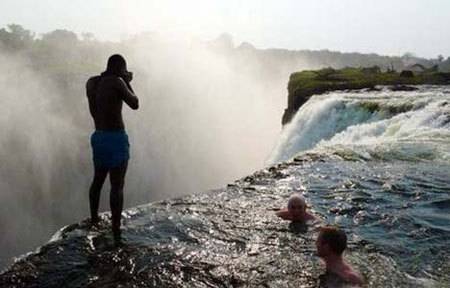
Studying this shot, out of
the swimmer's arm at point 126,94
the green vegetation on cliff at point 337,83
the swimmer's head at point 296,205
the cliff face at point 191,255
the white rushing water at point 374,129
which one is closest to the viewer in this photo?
the cliff face at point 191,255

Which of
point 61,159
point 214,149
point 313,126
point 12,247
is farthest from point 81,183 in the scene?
point 313,126

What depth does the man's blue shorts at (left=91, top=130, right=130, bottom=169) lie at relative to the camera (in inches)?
233

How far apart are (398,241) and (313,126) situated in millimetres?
14548

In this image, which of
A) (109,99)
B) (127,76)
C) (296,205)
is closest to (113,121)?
(109,99)

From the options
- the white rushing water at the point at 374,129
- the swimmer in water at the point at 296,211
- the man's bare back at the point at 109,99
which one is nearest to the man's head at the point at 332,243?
the swimmer in water at the point at 296,211

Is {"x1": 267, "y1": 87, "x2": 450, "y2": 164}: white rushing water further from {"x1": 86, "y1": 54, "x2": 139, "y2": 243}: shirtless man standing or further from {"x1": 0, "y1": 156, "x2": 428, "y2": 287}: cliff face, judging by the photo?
{"x1": 86, "y1": 54, "x2": 139, "y2": 243}: shirtless man standing

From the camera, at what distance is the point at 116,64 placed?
584 cm

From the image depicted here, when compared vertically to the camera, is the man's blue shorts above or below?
below

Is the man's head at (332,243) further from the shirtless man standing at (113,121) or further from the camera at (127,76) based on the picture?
the camera at (127,76)

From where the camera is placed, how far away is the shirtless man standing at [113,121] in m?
5.84

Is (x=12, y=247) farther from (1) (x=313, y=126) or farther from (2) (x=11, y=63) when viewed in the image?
(2) (x=11, y=63)

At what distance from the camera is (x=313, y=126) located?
20938mm

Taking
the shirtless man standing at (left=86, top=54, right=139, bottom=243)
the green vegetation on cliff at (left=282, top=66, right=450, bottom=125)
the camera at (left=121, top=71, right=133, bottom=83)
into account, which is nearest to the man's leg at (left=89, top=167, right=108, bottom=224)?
the shirtless man standing at (left=86, top=54, right=139, bottom=243)

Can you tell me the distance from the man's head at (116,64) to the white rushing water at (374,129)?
755 centimetres
